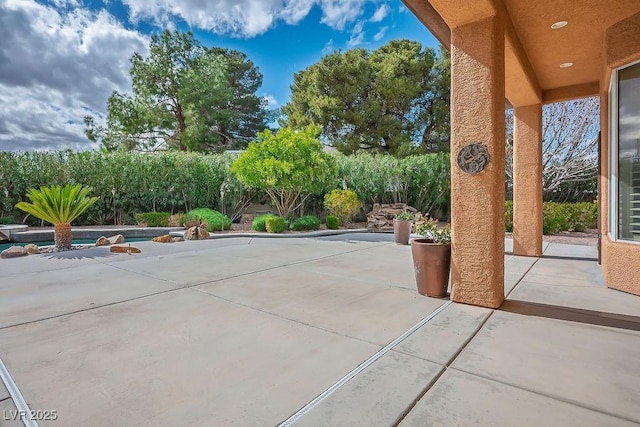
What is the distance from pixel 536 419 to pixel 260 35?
2025 centimetres

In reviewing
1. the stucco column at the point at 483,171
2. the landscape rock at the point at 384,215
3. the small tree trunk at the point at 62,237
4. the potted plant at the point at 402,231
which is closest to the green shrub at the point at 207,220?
the small tree trunk at the point at 62,237

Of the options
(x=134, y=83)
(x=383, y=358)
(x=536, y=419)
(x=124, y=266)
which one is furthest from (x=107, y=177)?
(x=536, y=419)

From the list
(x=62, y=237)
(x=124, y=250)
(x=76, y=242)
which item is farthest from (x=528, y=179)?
A: (x=76, y=242)

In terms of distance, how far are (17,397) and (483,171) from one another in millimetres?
4127

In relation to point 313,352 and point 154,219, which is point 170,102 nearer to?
point 154,219

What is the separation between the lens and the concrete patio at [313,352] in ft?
5.87

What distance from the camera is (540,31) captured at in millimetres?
4148

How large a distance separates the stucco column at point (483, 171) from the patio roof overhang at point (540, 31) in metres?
0.31

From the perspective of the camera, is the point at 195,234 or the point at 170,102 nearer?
the point at 195,234

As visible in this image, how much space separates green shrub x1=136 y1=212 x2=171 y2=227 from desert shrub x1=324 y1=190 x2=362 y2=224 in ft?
18.9

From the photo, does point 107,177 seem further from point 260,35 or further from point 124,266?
point 260,35

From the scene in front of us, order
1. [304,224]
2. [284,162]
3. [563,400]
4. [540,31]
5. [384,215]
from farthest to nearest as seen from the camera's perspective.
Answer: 1. [384,215]
2. [304,224]
3. [284,162]
4. [540,31]
5. [563,400]

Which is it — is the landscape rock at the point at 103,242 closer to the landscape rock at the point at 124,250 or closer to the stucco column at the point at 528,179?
the landscape rock at the point at 124,250

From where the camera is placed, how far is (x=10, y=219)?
10.8 m
